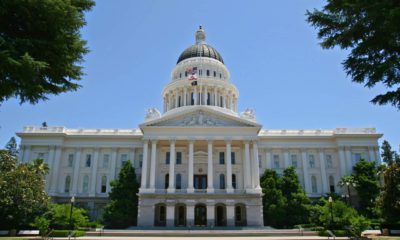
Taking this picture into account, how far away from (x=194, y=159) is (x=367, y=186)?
25118 mm

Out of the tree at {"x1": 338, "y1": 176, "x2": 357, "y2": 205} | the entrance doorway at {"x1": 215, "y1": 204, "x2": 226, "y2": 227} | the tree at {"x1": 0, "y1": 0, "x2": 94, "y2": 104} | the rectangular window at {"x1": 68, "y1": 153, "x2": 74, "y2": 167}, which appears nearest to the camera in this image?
the tree at {"x1": 0, "y1": 0, "x2": 94, "y2": 104}

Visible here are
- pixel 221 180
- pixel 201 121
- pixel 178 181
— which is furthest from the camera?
pixel 221 180

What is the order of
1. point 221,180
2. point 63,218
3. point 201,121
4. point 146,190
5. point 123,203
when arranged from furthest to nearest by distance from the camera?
point 221,180 → point 201,121 → point 146,190 → point 123,203 → point 63,218

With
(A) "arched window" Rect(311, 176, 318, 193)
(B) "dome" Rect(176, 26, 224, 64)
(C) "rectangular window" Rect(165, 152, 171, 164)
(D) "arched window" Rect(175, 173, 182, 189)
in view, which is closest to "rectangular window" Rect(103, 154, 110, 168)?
(C) "rectangular window" Rect(165, 152, 171, 164)

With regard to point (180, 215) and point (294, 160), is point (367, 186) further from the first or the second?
point (180, 215)

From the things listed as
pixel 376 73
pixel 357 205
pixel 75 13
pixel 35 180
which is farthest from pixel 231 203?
pixel 75 13

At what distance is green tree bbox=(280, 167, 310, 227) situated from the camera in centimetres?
4331

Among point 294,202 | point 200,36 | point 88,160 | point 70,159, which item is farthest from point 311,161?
point 70,159

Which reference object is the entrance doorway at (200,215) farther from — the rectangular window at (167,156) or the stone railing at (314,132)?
the stone railing at (314,132)

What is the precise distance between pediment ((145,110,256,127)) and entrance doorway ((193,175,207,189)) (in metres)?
8.30

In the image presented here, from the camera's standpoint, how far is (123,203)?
1747 inches

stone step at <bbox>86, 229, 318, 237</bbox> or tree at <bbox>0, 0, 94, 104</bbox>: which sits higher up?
tree at <bbox>0, 0, 94, 104</bbox>

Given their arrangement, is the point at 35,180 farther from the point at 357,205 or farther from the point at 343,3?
the point at 357,205

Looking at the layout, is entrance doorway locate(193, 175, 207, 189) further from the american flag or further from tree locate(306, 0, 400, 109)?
tree locate(306, 0, 400, 109)
